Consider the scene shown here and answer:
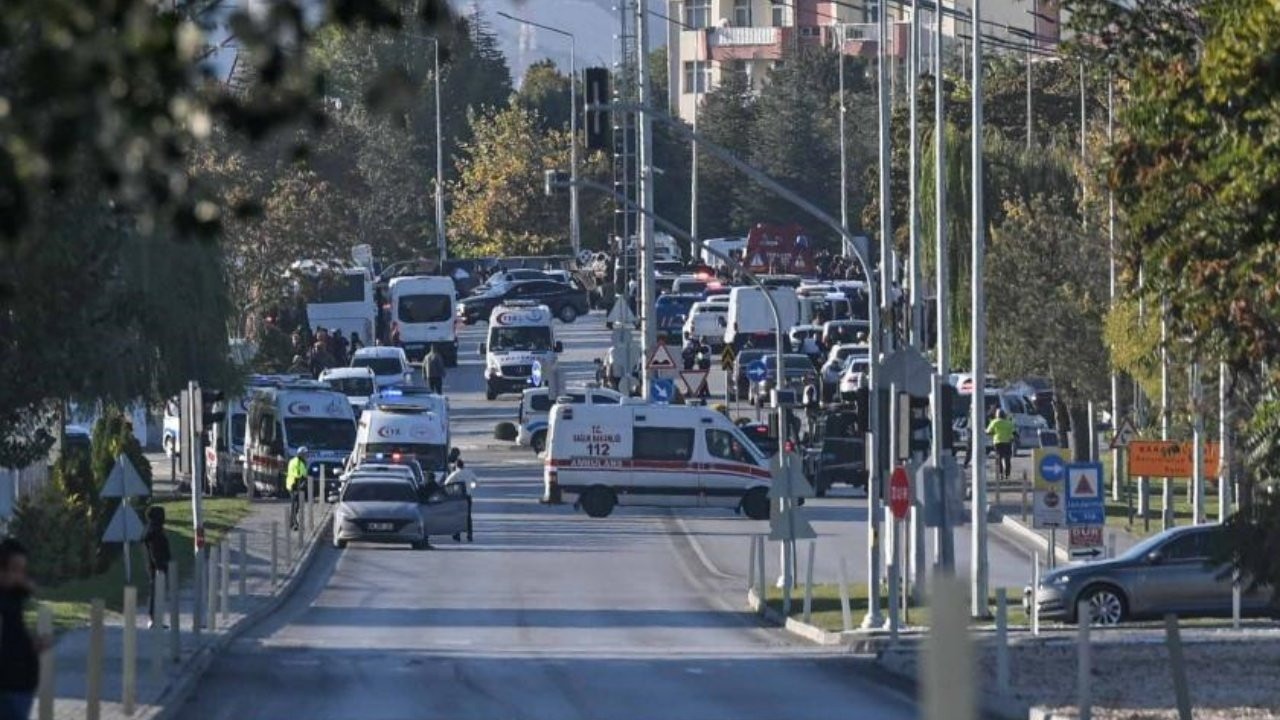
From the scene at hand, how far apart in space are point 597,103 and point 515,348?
46849mm

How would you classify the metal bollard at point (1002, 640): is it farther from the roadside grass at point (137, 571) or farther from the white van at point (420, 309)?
the white van at point (420, 309)

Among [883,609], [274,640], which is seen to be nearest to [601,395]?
[883,609]

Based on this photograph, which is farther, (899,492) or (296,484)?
(296,484)

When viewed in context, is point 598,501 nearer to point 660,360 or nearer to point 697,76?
point 660,360

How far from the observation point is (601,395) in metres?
61.9

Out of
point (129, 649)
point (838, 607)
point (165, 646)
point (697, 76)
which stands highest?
point (697, 76)

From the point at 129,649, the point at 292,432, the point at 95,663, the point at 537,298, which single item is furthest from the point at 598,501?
the point at 537,298

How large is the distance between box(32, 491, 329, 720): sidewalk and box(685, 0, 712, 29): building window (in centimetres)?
11093


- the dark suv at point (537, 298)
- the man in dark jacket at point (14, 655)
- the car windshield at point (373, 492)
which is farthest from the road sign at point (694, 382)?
the man in dark jacket at point (14, 655)

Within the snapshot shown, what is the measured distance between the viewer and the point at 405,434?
178 feet

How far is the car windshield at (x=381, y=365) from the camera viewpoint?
75.4m

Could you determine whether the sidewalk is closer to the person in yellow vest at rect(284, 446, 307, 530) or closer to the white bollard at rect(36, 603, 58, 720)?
the person in yellow vest at rect(284, 446, 307, 530)

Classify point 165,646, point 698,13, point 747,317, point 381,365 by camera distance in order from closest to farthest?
point 165,646 < point 381,365 < point 747,317 < point 698,13

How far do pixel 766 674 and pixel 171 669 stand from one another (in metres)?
6.13
